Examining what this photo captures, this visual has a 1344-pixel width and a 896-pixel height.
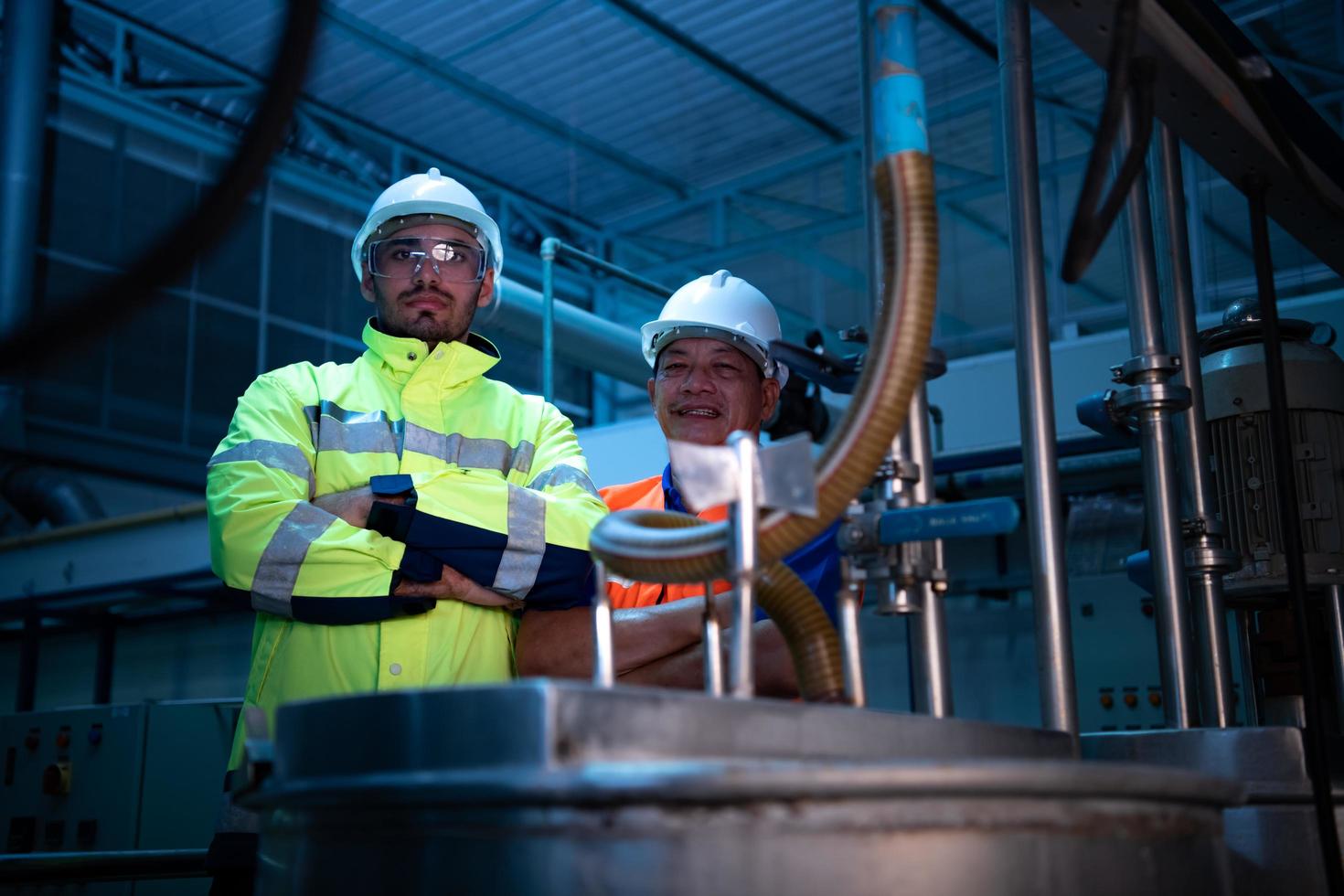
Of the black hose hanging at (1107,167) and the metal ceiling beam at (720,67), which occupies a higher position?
the metal ceiling beam at (720,67)

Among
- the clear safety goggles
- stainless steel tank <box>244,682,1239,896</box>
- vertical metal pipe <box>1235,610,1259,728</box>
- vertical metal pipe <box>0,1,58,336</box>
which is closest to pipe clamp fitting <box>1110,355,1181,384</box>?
vertical metal pipe <box>1235,610,1259,728</box>

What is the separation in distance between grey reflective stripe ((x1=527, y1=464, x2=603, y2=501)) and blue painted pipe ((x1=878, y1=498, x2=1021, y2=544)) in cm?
76

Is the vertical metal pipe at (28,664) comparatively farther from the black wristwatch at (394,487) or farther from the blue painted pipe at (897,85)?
the blue painted pipe at (897,85)

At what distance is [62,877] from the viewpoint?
72.4 inches

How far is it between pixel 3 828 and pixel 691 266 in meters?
4.82

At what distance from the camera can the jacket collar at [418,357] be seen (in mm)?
1769

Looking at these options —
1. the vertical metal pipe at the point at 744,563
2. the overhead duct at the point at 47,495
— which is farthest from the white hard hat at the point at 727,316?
the overhead duct at the point at 47,495

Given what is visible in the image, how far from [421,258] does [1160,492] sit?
104 centimetres

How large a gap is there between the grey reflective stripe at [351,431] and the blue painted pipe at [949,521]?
0.87 m

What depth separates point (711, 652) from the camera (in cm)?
86

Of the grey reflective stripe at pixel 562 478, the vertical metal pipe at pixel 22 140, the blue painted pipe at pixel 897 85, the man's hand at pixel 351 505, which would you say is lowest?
the man's hand at pixel 351 505

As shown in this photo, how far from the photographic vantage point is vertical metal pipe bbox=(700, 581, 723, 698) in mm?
833

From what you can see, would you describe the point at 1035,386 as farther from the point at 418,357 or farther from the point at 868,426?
the point at 418,357

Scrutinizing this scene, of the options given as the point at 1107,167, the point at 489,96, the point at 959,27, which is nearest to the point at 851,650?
the point at 1107,167
